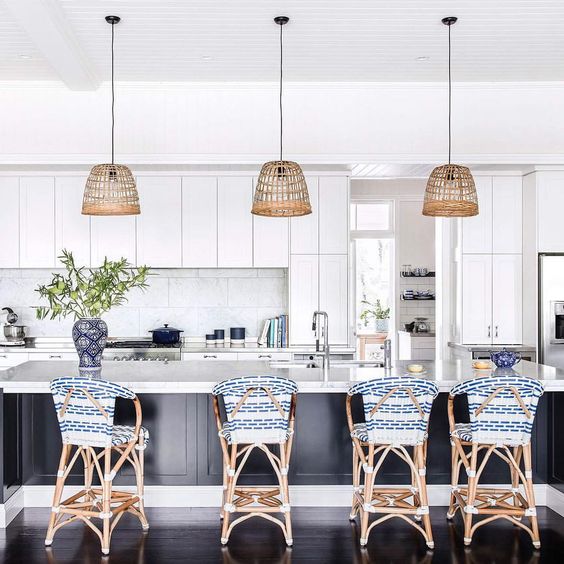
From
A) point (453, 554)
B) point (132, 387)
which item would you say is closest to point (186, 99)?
point (132, 387)

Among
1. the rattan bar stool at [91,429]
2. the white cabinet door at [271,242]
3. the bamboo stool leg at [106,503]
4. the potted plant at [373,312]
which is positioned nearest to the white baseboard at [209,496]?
the rattan bar stool at [91,429]

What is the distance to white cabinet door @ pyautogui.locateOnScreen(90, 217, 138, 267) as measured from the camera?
20.5ft

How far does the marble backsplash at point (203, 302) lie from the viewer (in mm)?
6723

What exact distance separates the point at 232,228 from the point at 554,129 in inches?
118

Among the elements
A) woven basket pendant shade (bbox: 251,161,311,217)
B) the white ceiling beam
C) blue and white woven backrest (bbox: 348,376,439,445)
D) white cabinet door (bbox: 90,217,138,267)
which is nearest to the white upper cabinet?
white cabinet door (bbox: 90,217,138,267)

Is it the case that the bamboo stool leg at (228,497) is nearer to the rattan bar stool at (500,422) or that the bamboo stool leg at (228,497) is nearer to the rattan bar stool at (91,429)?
the rattan bar stool at (91,429)

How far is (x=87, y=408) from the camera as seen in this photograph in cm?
348

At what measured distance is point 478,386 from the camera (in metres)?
3.56

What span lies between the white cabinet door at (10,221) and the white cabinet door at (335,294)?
113 inches

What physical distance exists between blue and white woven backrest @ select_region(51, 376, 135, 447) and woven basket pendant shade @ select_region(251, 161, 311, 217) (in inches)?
53.0

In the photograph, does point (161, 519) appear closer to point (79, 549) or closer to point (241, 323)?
point (79, 549)

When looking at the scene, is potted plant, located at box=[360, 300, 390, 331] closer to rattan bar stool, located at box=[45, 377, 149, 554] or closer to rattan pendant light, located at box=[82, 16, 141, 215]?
rattan pendant light, located at box=[82, 16, 141, 215]

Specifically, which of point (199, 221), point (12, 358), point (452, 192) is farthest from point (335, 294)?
point (12, 358)

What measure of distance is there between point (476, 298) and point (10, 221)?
4435 mm
